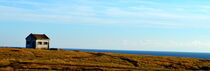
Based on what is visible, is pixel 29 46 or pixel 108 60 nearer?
pixel 108 60

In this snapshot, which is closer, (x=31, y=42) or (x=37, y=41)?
(x=37, y=41)

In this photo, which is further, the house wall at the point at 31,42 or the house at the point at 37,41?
the house wall at the point at 31,42

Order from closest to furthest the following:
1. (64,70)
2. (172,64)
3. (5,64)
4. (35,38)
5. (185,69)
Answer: (64,70)
(5,64)
(185,69)
(172,64)
(35,38)

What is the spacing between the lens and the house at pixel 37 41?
314 feet

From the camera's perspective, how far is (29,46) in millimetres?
98125

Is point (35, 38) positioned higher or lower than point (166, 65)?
higher

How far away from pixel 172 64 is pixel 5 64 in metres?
32.6

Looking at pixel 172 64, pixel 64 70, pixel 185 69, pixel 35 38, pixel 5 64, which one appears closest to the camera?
pixel 64 70

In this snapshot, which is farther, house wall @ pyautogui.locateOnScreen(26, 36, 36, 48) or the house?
house wall @ pyautogui.locateOnScreen(26, 36, 36, 48)

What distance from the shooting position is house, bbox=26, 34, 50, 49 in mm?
95625

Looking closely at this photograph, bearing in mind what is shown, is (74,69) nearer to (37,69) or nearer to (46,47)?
(37,69)

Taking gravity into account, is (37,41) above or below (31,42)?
above

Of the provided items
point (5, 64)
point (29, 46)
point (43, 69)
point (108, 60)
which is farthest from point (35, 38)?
point (43, 69)

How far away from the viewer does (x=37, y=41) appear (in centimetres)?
9556
